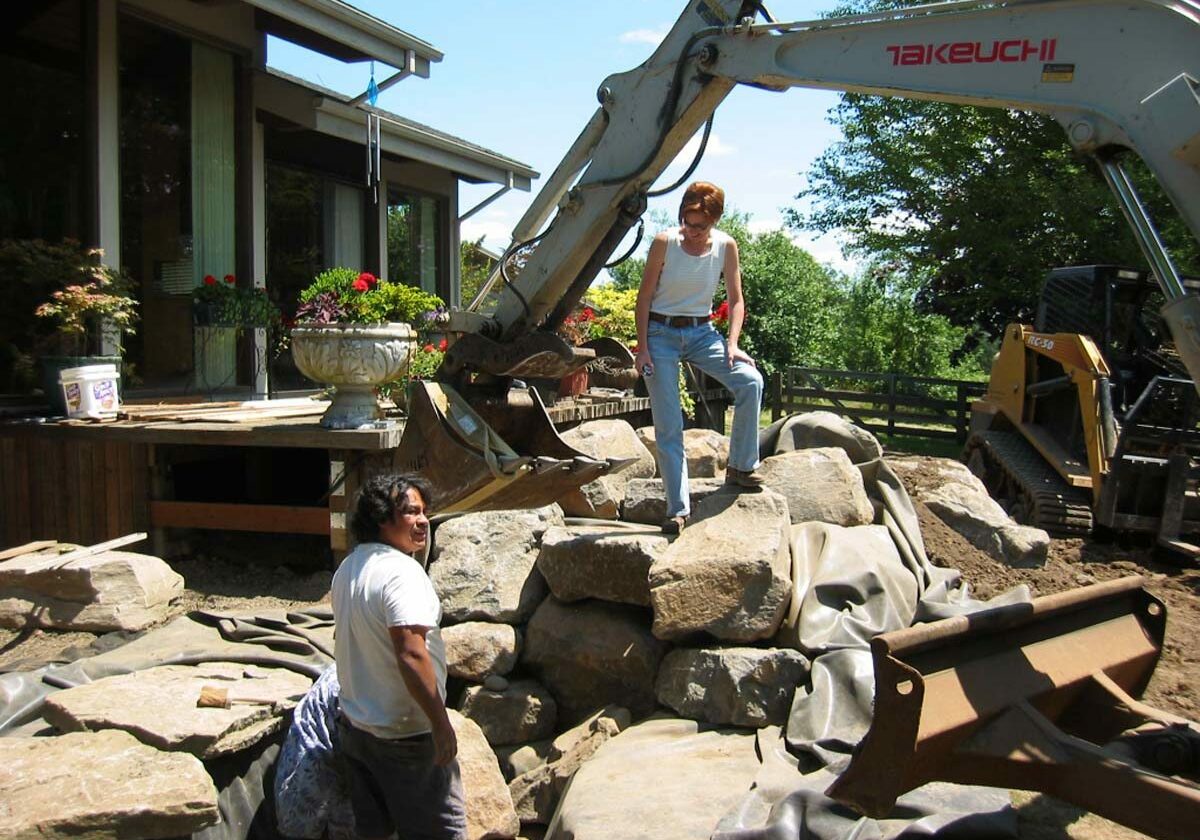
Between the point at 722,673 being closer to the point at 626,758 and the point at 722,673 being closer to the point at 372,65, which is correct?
the point at 626,758

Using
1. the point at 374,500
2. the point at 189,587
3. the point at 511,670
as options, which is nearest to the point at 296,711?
the point at 374,500

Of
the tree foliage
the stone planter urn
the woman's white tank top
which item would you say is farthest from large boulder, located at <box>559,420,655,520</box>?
the tree foliage

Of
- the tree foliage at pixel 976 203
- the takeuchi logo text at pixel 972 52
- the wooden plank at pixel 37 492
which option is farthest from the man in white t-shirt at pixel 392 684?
the tree foliage at pixel 976 203

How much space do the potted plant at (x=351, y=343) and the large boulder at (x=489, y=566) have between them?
1.09 metres

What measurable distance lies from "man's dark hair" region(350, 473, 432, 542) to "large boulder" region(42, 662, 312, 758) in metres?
1.21

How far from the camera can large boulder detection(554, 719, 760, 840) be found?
3.76m

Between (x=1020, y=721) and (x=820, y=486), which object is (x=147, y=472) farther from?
(x=1020, y=721)

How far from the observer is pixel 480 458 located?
4809 mm

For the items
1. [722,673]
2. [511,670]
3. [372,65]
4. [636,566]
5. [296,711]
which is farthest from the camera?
[372,65]

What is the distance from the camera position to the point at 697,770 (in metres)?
4.19

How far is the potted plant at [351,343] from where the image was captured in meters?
6.55

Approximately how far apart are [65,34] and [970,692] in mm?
8610

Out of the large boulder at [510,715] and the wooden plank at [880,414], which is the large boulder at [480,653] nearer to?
the large boulder at [510,715]

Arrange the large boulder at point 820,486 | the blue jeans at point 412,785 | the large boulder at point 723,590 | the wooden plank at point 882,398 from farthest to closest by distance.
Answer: the wooden plank at point 882,398, the large boulder at point 820,486, the large boulder at point 723,590, the blue jeans at point 412,785
